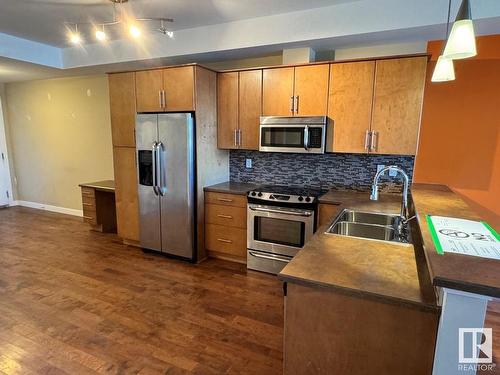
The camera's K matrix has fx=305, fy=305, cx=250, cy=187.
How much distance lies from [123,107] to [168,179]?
1.14 meters

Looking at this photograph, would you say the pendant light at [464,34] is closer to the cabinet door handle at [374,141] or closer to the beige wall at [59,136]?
the cabinet door handle at [374,141]

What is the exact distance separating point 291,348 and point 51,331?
1.97 m

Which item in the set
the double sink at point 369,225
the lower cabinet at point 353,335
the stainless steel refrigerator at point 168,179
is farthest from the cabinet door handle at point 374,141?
the lower cabinet at point 353,335

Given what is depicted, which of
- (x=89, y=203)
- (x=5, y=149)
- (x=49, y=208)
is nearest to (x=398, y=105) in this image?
(x=89, y=203)

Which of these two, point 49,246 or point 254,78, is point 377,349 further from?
point 49,246

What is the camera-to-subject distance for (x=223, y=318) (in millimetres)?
2527

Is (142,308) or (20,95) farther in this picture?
(20,95)

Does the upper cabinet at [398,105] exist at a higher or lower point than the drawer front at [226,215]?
higher

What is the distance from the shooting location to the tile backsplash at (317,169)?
3264 millimetres

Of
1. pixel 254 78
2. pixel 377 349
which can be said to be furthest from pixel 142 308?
pixel 254 78

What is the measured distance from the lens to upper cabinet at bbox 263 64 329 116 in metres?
3.10

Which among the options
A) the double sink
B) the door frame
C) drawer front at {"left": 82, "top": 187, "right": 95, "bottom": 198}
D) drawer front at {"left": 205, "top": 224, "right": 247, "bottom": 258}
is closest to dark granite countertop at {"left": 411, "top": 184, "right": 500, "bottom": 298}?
the double sink

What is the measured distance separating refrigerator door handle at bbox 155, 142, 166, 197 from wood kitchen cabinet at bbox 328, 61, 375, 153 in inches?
74.7

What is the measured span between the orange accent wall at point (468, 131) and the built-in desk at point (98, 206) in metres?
4.21
